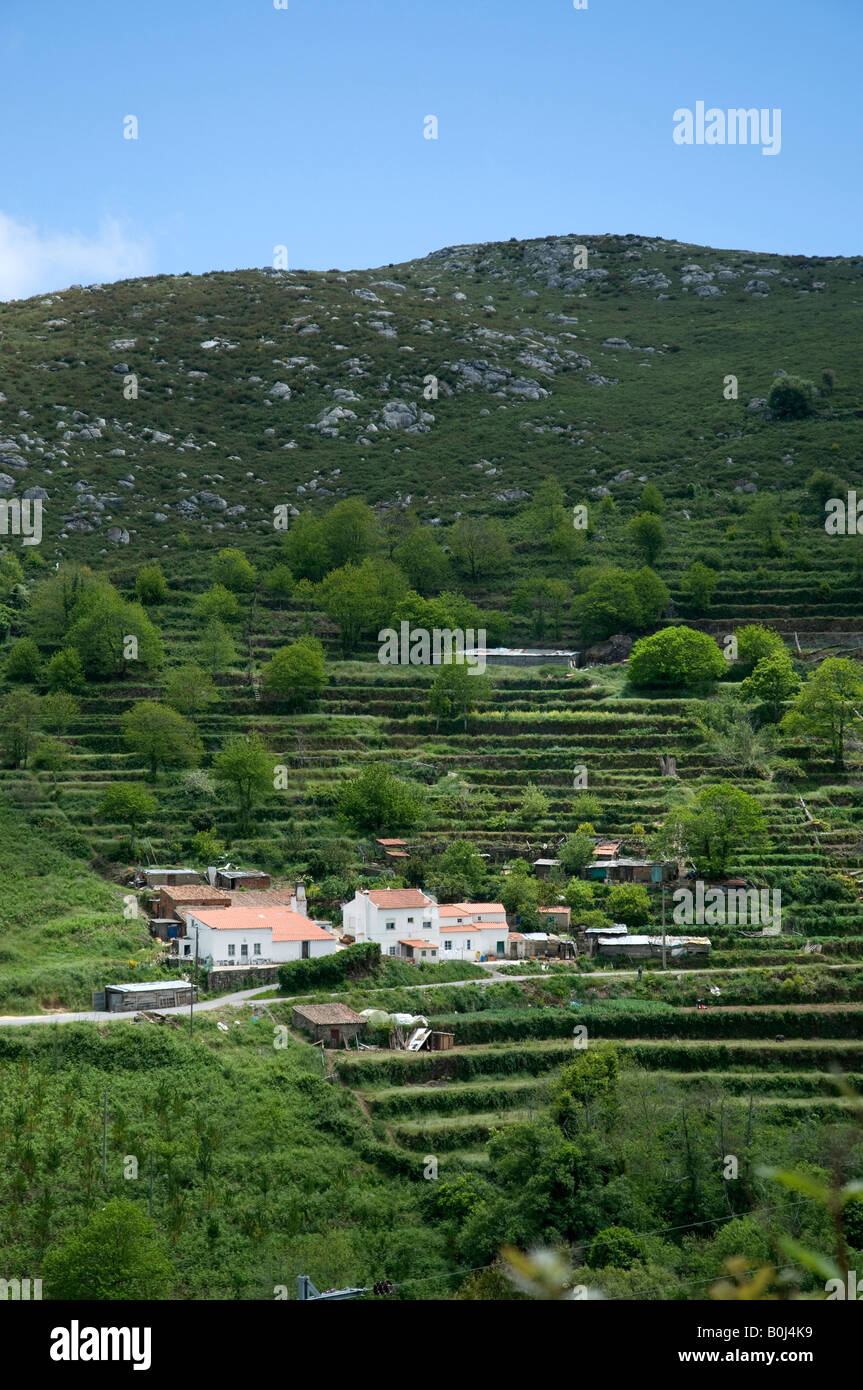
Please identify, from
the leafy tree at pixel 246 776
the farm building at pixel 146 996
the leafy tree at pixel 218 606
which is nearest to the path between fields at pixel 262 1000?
the farm building at pixel 146 996

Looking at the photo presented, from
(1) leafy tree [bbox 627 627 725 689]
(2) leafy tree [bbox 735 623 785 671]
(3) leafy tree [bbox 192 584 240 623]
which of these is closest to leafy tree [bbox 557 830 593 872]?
(1) leafy tree [bbox 627 627 725 689]

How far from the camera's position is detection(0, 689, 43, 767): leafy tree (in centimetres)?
5203

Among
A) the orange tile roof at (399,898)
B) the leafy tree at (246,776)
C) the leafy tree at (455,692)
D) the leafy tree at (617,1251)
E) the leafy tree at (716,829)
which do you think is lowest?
the leafy tree at (617,1251)

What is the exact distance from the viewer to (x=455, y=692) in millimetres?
58438

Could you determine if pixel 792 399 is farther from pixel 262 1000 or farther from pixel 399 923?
pixel 262 1000

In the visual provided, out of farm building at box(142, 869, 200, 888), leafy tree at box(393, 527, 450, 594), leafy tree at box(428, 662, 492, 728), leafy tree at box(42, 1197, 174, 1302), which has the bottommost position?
leafy tree at box(42, 1197, 174, 1302)

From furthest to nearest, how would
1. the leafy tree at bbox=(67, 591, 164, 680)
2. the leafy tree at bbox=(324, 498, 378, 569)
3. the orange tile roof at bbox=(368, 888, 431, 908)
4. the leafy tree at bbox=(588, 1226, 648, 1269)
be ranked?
1. the leafy tree at bbox=(324, 498, 378, 569)
2. the leafy tree at bbox=(67, 591, 164, 680)
3. the orange tile roof at bbox=(368, 888, 431, 908)
4. the leafy tree at bbox=(588, 1226, 648, 1269)

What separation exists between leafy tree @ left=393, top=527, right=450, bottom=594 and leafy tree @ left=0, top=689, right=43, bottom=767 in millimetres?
24985

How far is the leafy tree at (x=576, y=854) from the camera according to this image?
152ft

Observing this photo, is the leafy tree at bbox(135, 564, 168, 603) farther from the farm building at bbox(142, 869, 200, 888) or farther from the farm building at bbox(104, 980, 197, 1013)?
the farm building at bbox(104, 980, 197, 1013)

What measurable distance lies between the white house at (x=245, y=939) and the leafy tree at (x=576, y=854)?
30.4 feet

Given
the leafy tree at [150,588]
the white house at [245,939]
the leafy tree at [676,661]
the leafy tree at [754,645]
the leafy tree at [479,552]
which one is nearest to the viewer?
the white house at [245,939]

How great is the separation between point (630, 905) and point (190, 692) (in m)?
21.9

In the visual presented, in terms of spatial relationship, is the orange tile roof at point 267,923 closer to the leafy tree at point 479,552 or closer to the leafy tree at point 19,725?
the leafy tree at point 19,725
